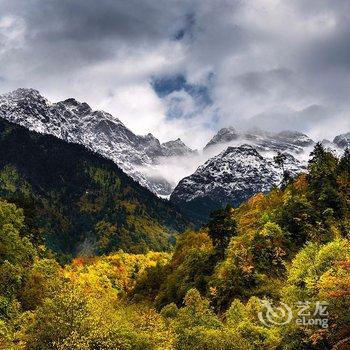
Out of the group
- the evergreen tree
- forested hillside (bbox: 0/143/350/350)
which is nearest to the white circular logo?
forested hillside (bbox: 0/143/350/350)

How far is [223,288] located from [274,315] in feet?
119

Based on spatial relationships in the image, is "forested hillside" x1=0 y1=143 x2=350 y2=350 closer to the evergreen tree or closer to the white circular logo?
the evergreen tree

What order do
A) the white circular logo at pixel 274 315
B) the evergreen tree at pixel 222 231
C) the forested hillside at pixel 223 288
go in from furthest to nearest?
the evergreen tree at pixel 222 231 < the white circular logo at pixel 274 315 < the forested hillside at pixel 223 288

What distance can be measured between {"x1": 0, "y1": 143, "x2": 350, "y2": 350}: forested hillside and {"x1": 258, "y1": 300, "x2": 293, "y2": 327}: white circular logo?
0.62 meters

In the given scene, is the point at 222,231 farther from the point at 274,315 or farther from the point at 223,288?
the point at 274,315

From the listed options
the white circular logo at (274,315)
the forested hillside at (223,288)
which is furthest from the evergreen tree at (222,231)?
the white circular logo at (274,315)

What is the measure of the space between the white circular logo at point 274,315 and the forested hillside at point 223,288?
0.62 metres

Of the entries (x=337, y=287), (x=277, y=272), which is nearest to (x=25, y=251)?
(x=277, y=272)

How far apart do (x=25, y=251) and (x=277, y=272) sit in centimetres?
5924

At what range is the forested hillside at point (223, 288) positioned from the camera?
67500mm

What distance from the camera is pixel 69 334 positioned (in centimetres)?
6956

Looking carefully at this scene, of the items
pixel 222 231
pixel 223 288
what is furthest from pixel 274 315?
pixel 222 231

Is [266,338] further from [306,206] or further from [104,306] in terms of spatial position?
[306,206]

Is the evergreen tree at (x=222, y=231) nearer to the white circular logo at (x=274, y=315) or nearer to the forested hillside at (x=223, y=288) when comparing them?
the forested hillside at (x=223, y=288)
